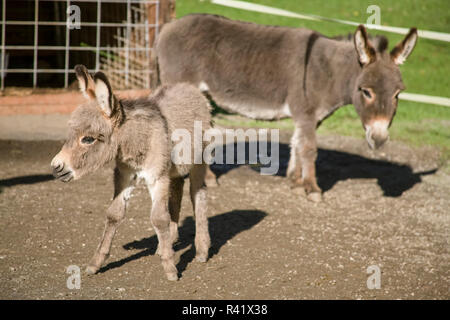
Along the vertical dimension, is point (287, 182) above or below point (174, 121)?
below

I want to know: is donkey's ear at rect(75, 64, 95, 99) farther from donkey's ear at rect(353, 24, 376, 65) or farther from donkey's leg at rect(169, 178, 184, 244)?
donkey's ear at rect(353, 24, 376, 65)

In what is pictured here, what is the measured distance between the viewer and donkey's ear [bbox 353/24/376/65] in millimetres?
6266

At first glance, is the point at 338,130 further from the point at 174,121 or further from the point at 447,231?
the point at 174,121

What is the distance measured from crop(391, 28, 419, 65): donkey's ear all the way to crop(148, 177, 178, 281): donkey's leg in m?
3.30

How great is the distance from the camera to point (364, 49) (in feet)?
20.8

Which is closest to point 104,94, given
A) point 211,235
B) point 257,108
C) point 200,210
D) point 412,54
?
point 200,210

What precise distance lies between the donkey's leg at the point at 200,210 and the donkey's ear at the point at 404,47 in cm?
274

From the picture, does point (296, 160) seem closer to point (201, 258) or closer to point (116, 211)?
point (201, 258)

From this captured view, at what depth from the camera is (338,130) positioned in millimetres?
9844

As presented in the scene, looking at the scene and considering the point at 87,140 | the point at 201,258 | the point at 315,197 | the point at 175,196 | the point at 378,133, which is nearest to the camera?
the point at 87,140

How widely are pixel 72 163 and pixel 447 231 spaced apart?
152 inches

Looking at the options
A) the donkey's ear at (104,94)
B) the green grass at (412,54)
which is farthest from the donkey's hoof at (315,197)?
the donkey's ear at (104,94)

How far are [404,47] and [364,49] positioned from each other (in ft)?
1.38

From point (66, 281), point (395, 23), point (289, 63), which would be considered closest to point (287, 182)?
point (289, 63)
